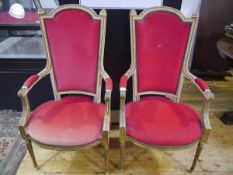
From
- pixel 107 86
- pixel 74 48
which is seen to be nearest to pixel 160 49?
pixel 107 86

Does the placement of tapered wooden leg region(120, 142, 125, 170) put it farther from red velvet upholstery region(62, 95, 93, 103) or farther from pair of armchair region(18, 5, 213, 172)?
red velvet upholstery region(62, 95, 93, 103)

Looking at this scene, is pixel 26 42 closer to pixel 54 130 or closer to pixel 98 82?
pixel 98 82

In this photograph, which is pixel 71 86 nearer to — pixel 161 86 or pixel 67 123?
pixel 67 123

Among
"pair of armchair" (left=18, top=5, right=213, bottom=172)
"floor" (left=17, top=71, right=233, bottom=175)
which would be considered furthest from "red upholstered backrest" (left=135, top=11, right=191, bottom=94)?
"floor" (left=17, top=71, right=233, bottom=175)

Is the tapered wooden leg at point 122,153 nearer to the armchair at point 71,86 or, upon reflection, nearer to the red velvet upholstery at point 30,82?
the armchair at point 71,86

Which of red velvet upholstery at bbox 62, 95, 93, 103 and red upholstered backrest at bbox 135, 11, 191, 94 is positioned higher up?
red upholstered backrest at bbox 135, 11, 191, 94

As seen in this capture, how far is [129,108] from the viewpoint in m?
1.56

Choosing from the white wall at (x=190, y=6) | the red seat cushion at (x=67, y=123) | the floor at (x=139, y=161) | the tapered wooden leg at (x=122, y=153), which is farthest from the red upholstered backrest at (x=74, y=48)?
the white wall at (x=190, y=6)

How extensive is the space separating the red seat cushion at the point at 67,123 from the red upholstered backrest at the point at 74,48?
17 centimetres

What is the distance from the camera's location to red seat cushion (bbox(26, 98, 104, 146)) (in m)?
1.31

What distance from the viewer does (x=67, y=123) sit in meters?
1.40

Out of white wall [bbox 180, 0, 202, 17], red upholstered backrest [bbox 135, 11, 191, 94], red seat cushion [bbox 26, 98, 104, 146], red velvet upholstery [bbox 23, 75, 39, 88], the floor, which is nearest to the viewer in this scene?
red seat cushion [bbox 26, 98, 104, 146]

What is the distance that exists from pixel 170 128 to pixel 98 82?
24.0 inches

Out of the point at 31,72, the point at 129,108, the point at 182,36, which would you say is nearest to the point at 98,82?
the point at 129,108
